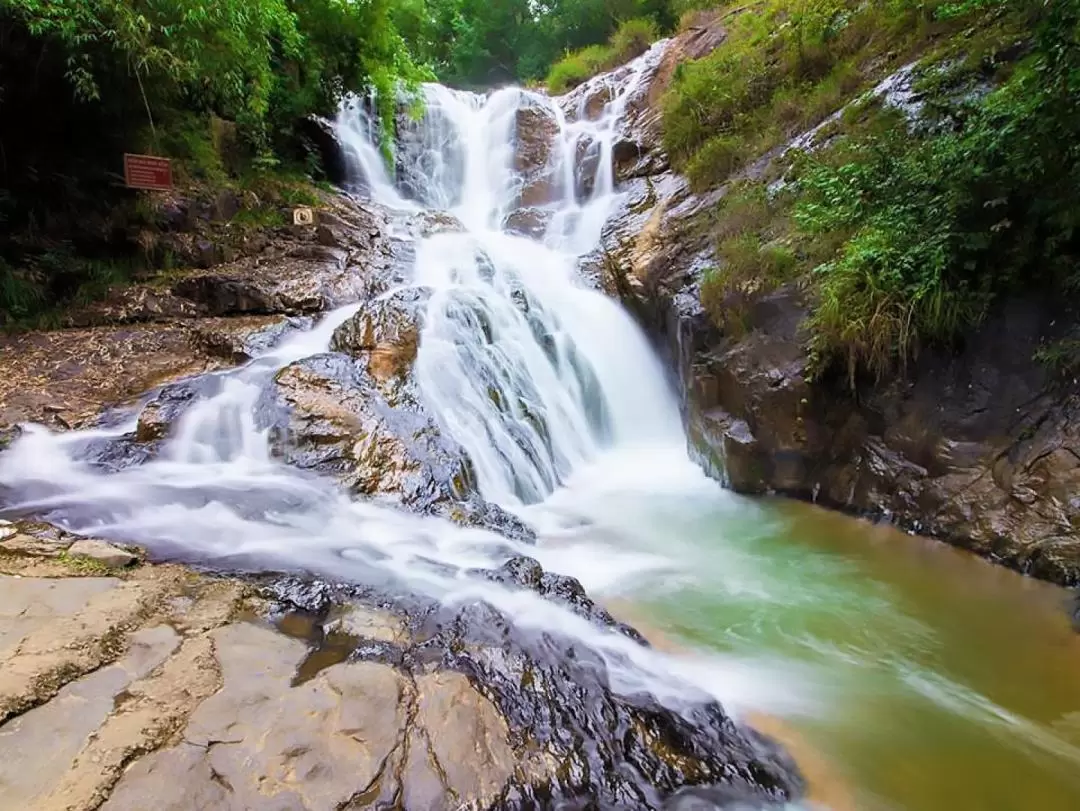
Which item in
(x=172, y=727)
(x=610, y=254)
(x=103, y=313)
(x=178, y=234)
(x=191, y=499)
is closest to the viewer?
(x=172, y=727)

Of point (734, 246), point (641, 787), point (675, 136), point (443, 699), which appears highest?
point (675, 136)

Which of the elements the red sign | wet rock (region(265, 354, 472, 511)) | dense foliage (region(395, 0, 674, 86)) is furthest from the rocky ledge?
dense foliage (region(395, 0, 674, 86))

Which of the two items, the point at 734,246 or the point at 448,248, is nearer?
the point at 734,246

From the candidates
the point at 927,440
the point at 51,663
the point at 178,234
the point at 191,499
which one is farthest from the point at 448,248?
the point at 51,663

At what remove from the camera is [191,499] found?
382cm

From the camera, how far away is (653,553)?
14.8ft

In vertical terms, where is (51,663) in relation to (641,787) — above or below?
above

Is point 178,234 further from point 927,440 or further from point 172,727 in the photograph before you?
point 927,440

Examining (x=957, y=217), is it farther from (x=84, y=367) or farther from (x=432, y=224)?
(x=84, y=367)

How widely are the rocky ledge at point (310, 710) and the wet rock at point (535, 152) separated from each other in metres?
9.30

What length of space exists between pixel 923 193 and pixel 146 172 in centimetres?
723

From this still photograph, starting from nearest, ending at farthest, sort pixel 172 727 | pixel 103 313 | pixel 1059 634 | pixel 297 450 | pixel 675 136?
1. pixel 172 727
2. pixel 1059 634
3. pixel 297 450
4. pixel 103 313
5. pixel 675 136

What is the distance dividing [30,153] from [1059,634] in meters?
9.72

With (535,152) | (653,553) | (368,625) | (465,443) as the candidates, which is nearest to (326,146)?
(535,152)
